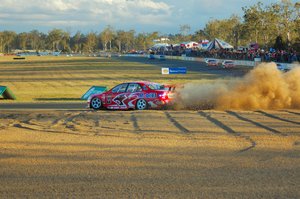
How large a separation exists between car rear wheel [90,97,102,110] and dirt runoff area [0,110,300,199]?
4.47 metres

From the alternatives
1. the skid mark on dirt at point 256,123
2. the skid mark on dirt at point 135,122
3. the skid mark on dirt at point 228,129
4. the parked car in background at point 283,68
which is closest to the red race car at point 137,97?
the skid mark on dirt at point 135,122

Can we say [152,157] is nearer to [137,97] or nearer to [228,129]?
[228,129]

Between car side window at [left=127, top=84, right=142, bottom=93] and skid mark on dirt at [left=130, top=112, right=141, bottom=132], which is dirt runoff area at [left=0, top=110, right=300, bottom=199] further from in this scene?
car side window at [left=127, top=84, right=142, bottom=93]

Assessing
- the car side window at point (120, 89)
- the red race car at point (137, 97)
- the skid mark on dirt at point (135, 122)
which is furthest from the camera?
the car side window at point (120, 89)

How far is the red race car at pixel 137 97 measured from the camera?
54.9 feet

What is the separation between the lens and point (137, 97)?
1708cm

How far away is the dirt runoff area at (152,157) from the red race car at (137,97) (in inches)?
128

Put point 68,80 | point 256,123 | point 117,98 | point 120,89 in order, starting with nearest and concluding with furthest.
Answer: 1. point 256,123
2. point 117,98
3. point 120,89
4. point 68,80

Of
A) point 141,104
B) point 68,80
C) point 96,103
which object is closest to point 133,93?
point 141,104

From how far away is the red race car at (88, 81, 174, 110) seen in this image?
54.9 feet

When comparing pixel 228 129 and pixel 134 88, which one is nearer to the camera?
pixel 228 129

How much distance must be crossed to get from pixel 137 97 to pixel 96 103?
1.98 m

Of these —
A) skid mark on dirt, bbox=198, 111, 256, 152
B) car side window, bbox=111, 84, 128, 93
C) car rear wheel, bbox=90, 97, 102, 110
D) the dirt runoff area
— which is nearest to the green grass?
car rear wheel, bbox=90, 97, 102, 110

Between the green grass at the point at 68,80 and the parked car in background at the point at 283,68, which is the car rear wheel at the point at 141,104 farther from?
the parked car in background at the point at 283,68
